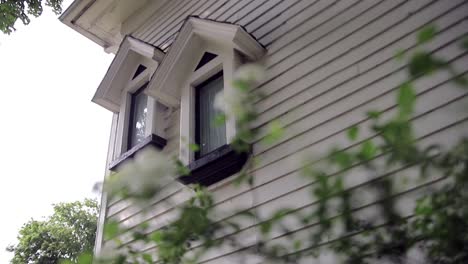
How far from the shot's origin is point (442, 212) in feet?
3.67

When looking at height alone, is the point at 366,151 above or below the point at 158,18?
below

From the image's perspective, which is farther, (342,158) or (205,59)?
(205,59)

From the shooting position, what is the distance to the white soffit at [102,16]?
6449mm

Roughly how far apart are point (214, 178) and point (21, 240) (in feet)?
80.0

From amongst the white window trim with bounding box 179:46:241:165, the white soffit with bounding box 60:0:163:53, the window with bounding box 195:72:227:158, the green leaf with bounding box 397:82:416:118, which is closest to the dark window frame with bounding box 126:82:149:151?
the white window trim with bounding box 179:46:241:165

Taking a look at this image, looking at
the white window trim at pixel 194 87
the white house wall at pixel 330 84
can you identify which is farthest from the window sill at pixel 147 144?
the white house wall at pixel 330 84

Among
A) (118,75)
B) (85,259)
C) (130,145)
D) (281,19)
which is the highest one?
(118,75)

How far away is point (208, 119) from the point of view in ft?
14.4

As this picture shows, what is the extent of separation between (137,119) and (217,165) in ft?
7.21

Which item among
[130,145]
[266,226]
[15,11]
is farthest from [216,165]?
[15,11]

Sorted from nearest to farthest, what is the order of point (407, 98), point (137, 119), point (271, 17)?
point (407, 98)
point (271, 17)
point (137, 119)

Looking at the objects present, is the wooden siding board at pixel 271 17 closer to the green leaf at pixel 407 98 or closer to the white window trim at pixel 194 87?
the white window trim at pixel 194 87

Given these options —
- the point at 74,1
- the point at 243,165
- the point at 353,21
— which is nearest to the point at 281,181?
the point at 243,165

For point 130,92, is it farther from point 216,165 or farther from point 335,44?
point 335,44
